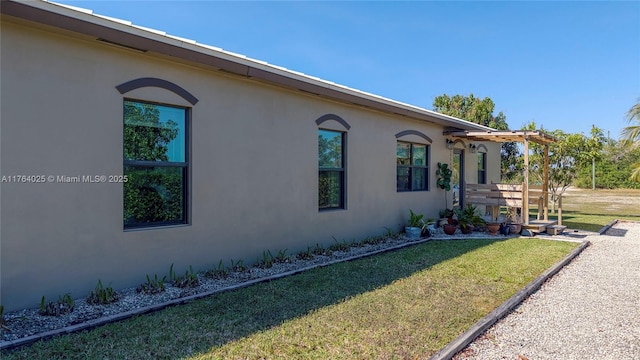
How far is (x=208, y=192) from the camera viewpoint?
5984 mm

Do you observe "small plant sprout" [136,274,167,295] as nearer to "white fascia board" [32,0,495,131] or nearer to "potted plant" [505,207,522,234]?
"white fascia board" [32,0,495,131]

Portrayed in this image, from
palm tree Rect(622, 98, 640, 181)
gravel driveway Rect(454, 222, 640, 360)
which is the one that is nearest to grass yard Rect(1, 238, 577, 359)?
gravel driveway Rect(454, 222, 640, 360)

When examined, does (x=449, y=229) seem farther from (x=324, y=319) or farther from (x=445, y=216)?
(x=324, y=319)

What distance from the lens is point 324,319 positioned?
4191 mm

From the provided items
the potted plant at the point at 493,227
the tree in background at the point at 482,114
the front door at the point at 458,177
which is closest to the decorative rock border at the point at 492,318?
the potted plant at the point at 493,227

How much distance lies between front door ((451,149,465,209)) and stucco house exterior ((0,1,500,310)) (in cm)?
575

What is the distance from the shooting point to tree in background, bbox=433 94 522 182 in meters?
18.9

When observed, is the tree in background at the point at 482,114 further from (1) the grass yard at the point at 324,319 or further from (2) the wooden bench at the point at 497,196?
(1) the grass yard at the point at 324,319

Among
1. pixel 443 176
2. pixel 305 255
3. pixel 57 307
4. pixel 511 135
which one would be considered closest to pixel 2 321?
pixel 57 307

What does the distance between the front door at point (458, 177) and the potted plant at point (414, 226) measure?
3.12m

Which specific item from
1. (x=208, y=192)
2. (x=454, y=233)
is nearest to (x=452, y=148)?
(x=454, y=233)

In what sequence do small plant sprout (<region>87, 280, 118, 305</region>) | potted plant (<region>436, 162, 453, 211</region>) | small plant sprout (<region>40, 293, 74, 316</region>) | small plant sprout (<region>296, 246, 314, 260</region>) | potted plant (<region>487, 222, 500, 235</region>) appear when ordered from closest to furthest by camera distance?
1. small plant sprout (<region>40, 293, 74, 316</region>)
2. small plant sprout (<region>87, 280, 118, 305</region>)
3. small plant sprout (<region>296, 246, 314, 260</region>)
4. potted plant (<region>487, 222, 500, 235</region>)
5. potted plant (<region>436, 162, 453, 211</region>)

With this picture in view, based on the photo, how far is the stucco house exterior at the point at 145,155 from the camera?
424cm

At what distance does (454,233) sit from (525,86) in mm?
15911
